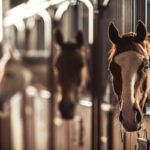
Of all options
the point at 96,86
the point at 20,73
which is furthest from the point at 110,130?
the point at 20,73

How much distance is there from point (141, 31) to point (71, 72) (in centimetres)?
62

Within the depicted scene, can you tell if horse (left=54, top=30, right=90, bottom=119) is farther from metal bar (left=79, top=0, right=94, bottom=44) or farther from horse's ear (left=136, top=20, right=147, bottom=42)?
horse's ear (left=136, top=20, right=147, bottom=42)

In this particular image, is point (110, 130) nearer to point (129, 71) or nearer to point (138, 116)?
point (138, 116)

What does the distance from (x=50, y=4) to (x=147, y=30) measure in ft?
3.77

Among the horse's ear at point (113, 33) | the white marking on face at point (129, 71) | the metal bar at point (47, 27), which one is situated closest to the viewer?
the white marking on face at point (129, 71)

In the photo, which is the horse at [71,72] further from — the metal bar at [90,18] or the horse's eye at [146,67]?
the horse's eye at [146,67]

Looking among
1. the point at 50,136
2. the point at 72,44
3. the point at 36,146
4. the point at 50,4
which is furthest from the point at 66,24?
the point at 36,146

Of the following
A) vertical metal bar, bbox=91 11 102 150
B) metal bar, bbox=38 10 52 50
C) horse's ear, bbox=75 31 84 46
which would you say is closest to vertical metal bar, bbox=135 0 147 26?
vertical metal bar, bbox=91 11 102 150

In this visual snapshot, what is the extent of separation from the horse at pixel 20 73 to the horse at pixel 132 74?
1228 mm

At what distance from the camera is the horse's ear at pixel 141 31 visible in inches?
46.4

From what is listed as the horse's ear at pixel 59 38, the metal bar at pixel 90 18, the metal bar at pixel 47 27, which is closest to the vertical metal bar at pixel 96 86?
the metal bar at pixel 90 18

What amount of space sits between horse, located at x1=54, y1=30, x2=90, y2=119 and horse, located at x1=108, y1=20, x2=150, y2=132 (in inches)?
19.5

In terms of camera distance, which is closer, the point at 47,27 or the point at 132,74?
the point at 132,74

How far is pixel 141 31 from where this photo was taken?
1.19 m
